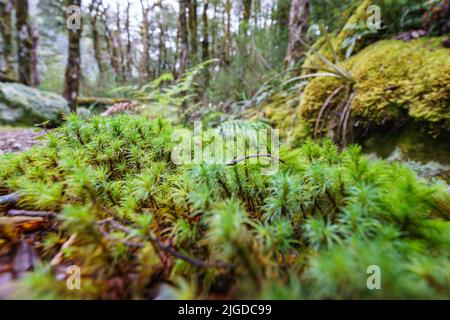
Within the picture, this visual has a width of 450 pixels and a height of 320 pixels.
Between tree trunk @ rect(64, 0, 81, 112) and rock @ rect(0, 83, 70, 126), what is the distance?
2.95ft

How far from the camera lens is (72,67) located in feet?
22.7

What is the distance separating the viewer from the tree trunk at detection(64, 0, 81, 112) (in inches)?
253

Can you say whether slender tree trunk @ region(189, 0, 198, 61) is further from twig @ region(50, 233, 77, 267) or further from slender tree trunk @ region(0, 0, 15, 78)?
twig @ region(50, 233, 77, 267)

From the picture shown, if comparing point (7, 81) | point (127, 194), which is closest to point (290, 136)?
point (127, 194)

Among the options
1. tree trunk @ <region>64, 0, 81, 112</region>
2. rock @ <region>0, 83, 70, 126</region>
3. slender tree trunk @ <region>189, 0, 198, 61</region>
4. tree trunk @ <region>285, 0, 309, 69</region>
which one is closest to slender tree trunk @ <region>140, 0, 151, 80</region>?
slender tree trunk @ <region>189, 0, 198, 61</region>

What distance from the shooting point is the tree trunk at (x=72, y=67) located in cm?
642

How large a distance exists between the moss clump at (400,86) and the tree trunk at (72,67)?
21.2 ft

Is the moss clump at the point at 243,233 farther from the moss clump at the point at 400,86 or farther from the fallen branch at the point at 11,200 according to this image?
the moss clump at the point at 400,86

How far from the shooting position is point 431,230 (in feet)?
2.74

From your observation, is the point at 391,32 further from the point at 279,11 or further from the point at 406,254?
the point at 279,11

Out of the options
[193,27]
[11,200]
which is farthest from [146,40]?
[11,200]

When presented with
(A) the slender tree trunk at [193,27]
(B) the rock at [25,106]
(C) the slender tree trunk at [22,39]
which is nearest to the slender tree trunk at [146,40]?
(A) the slender tree trunk at [193,27]

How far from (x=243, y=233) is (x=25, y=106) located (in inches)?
261
